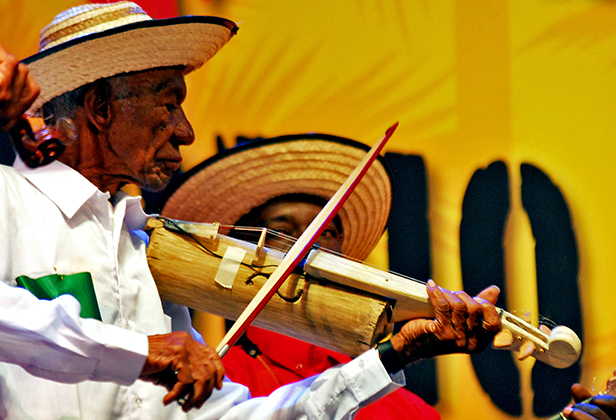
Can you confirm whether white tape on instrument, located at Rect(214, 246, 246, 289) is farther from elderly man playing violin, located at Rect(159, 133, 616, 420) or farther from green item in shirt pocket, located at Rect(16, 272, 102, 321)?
elderly man playing violin, located at Rect(159, 133, 616, 420)

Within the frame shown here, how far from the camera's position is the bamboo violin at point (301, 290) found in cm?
147

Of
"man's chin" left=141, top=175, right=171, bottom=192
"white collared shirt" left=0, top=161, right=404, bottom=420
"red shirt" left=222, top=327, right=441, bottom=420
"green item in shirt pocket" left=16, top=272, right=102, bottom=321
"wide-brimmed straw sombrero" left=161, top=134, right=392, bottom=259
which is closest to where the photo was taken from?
"white collared shirt" left=0, top=161, right=404, bottom=420

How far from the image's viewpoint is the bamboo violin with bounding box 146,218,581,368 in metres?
1.47

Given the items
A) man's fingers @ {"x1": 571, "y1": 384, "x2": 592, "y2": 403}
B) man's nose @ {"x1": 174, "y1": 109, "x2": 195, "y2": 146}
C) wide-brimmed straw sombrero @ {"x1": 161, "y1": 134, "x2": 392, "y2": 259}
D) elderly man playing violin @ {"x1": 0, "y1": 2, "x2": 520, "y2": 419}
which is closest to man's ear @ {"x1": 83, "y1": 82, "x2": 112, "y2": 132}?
elderly man playing violin @ {"x1": 0, "y1": 2, "x2": 520, "y2": 419}

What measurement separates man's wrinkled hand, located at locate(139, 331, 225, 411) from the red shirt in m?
1.02

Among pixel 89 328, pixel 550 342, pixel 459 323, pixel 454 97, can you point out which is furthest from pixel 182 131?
pixel 454 97

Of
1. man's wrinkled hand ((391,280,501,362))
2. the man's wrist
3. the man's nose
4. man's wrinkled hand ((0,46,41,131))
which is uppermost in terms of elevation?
man's wrinkled hand ((0,46,41,131))

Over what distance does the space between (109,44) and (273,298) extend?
0.71 metres

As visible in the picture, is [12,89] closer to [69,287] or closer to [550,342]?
[69,287]

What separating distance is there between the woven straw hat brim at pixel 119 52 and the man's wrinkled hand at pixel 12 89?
39cm

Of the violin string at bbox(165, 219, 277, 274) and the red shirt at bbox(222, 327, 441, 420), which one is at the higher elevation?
the violin string at bbox(165, 219, 277, 274)

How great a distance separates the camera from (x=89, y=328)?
44.3 inches

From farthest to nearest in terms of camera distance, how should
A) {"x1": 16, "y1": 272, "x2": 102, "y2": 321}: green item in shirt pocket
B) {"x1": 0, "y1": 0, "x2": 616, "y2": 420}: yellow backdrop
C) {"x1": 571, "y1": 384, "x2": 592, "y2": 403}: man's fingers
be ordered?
{"x1": 0, "y1": 0, "x2": 616, "y2": 420}: yellow backdrop < {"x1": 571, "y1": 384, "x2": 592, "y2": 403}: man's fingers < {"x1": 16, "y1": 272, "x2": 102, "y2": 321}: green item in shirt pocket

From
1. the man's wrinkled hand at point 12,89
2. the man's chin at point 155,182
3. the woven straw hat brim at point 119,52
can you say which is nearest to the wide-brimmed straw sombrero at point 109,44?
the woven straw hat brim at point 119,52
